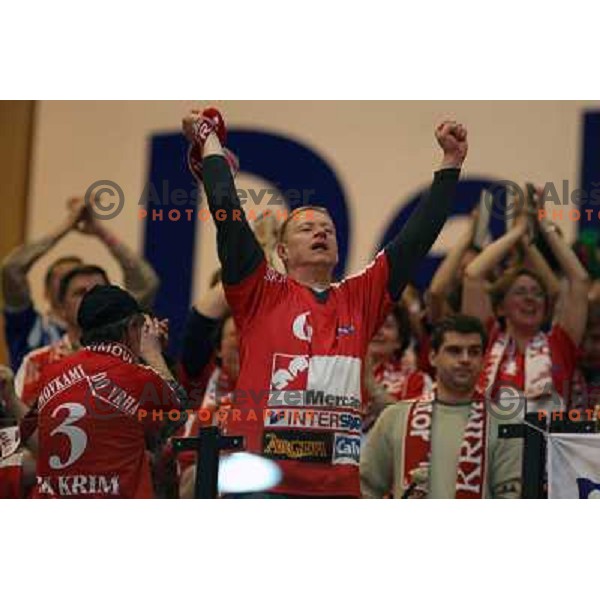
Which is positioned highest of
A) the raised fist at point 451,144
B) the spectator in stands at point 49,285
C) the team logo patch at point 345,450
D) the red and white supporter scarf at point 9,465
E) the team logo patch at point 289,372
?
the raised fist at point 451,144

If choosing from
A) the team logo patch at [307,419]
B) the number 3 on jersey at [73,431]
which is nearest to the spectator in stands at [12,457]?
the number 3 on jersey at [73,431]

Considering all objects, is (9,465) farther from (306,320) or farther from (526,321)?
(526,321)

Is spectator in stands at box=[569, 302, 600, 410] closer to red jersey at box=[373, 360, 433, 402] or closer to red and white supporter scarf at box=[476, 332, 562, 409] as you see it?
red and white supporter scarf at box=[476, 332, 562, 409]

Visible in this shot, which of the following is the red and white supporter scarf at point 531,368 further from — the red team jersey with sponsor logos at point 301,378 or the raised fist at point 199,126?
the raised fist at point 199,126

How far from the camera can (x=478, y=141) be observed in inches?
280

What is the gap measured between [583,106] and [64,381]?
3.06 meters

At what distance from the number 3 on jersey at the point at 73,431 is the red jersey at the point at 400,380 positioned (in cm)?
147

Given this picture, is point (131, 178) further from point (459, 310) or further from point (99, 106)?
point (459, 310)

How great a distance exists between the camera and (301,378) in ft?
15.4

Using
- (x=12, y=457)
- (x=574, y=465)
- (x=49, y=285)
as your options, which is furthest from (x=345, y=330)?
(x=49, y=285)

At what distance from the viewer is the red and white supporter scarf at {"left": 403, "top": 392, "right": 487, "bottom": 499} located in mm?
5199

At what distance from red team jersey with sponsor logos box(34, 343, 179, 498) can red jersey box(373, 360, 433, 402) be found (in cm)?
136

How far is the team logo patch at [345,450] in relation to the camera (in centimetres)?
466

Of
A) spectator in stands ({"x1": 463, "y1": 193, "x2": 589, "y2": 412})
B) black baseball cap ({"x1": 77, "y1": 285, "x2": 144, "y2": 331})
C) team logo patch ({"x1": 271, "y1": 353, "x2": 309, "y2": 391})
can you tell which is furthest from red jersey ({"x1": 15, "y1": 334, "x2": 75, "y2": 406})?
spectator in stands ({"x1": 463, "y1": 193, "x2": 589, "y2": 412})
